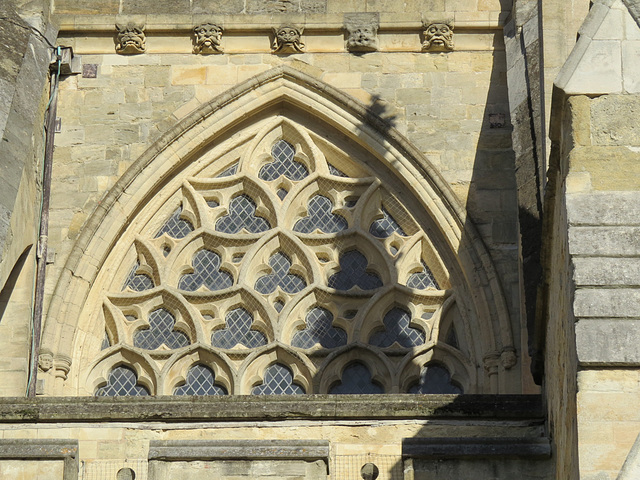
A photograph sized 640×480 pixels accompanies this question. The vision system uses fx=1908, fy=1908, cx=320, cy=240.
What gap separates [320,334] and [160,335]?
3.40 feet

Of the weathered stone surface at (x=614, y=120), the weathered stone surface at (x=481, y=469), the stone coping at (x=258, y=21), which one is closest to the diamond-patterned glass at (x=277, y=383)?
the stone coping at (x=258, y=21)

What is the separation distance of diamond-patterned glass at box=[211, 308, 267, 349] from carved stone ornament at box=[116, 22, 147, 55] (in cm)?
200

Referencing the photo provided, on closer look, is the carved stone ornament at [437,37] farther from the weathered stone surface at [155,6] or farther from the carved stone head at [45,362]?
the carved stone head at [45,362]

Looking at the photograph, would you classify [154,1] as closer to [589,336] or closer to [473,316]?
[473,316]

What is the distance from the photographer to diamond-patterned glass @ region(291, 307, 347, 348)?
479 inches

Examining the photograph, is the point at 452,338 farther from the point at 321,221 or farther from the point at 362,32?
the point at 362,32

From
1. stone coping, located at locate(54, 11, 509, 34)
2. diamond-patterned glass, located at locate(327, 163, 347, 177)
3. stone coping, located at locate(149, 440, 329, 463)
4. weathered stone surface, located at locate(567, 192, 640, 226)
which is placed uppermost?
stone coping, located at locate(54, 11, 509, 34)

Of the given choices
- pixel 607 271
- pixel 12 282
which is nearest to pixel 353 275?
pixel 12 282

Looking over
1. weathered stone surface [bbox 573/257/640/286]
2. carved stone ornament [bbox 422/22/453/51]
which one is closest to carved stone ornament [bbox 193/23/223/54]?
carved stone ornament [bbox 422/22/453/51]

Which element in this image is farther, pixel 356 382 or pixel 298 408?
pixel 356 382

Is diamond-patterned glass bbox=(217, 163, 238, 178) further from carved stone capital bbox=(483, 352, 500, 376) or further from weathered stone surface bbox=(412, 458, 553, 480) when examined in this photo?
weathered stone surface bbox=(412, 458, 553, 480)

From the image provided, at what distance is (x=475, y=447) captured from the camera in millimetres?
8148

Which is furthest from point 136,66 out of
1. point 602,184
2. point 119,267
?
point 602,184

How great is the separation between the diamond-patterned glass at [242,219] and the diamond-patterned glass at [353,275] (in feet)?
1.94
